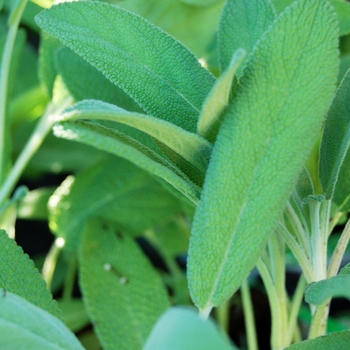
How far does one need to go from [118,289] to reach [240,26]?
257mm

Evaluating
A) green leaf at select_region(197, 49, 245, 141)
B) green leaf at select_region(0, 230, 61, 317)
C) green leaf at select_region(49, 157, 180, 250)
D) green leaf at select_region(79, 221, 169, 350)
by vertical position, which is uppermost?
green leaf at select_region(197, 49, 245, 141)

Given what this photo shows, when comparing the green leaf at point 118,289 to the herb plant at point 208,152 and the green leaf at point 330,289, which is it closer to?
the herb plant at point 208,152

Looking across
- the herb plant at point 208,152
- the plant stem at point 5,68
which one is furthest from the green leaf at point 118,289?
the plant stem at point 5,68

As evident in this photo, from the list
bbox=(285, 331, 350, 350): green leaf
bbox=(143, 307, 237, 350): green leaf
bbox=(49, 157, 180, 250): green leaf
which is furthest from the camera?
bbox=(49, 157, 180, 250): green leaf

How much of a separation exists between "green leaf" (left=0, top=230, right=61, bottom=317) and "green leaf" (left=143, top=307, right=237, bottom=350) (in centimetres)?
15

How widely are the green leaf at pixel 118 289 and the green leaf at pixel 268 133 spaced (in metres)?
0.20

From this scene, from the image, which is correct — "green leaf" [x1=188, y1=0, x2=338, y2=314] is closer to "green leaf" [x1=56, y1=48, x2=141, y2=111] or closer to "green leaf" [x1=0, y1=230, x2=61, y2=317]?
"green leaf" [x1=0, y1=230, x2=61, y2=317]

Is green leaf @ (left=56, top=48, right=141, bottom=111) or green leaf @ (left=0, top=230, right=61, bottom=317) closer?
green leaf @ (left=0, top=230, right=61, bottom=317)

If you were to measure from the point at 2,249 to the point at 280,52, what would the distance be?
0.68ft

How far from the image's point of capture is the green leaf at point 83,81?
48 cm

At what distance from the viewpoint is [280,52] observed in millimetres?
279

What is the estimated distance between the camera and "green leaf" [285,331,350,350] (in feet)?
1.03

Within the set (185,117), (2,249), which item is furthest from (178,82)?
(2,249)

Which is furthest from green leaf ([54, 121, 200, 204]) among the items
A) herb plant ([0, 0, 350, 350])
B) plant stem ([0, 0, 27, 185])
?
plant stem ([0, 0, 27, 185])
